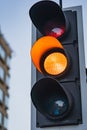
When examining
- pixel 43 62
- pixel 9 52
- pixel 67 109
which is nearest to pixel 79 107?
pixel 67 109

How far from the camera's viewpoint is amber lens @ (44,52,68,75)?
2624 mm

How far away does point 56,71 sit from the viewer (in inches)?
104

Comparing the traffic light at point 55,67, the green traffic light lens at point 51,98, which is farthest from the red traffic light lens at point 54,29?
the green traffic light lens at point 51,98

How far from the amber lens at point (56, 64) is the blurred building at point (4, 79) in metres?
46.7

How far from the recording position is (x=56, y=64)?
8.61 feet

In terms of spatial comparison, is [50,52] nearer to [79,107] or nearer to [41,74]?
[41,74]

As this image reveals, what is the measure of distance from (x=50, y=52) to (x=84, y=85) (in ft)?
1.23

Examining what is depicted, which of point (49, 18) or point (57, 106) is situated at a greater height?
point (49, 18)

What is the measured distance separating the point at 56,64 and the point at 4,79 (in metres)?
50.1

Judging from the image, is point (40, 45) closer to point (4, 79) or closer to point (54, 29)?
point (54, 29)

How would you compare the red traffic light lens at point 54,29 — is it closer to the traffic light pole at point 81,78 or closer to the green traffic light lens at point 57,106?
the traffic light pole at point 81,78

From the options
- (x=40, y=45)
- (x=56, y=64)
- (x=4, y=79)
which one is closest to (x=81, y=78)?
(x=56, y=64)

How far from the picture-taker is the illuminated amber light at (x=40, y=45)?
2.71 m

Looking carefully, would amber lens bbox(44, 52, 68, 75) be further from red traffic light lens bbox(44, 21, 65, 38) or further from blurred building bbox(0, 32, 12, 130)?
blurred building bbox(0, 32, 12, 130)
